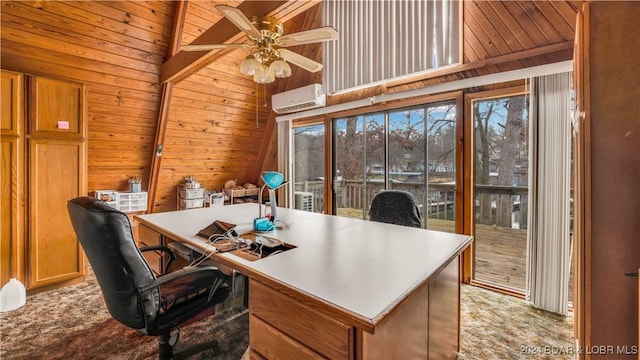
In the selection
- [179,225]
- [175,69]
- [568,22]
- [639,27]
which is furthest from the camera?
[175,69]

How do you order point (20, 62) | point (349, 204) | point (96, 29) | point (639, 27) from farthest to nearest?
point (349, 204), point (96, 29), point (20, 62), point (639, 27)

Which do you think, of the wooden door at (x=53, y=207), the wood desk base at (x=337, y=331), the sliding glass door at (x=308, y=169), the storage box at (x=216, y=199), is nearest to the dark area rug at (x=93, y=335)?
the wooden door at (x=53, y=207)

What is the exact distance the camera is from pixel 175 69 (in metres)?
3.23

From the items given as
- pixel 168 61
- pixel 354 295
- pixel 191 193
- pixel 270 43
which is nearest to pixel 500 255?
pixel 354 295

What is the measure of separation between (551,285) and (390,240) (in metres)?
1.80

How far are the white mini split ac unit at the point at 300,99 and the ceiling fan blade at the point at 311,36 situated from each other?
198cm

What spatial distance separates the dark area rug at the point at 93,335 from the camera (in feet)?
6.03

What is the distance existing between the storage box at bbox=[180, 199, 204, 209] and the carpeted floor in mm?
2038

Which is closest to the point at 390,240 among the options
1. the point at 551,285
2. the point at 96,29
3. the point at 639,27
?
the point at 639,27

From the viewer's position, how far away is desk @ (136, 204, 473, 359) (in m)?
0.90

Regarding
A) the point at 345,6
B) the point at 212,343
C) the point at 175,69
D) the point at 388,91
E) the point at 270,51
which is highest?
the point at 345,6

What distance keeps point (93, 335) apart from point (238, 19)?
240cm

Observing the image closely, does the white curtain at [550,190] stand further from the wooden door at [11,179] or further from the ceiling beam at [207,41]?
the wooden door at [11,179]

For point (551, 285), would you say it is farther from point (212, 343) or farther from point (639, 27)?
point (212, 343)
